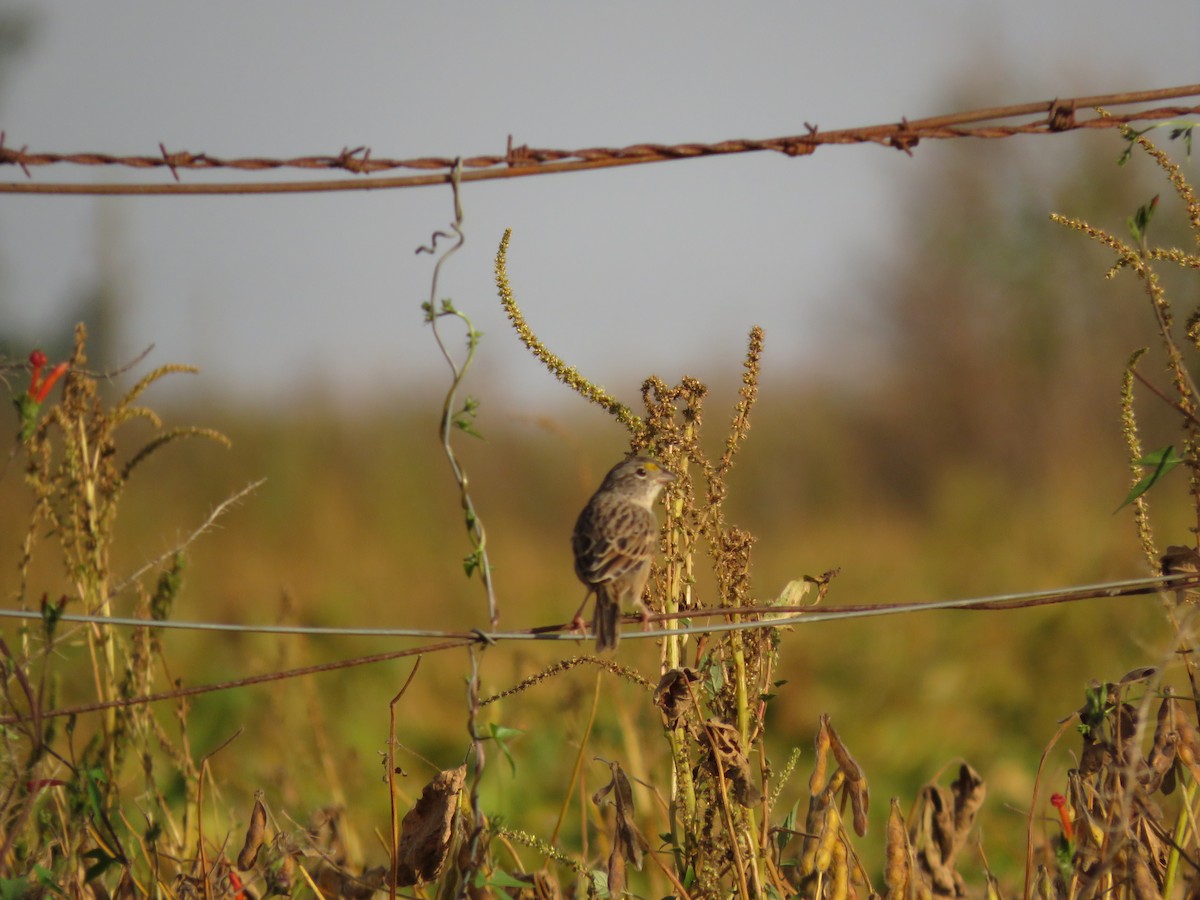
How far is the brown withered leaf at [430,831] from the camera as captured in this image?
2834 millimetres

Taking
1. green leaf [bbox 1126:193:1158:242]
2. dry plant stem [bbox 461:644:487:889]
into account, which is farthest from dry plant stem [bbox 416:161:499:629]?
green leaf [bbox 1126:193:1158:242]

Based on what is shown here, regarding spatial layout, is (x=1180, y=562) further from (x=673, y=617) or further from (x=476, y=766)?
(x=476, y=766)

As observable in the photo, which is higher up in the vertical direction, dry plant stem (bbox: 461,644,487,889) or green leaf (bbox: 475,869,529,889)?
dry plant stem (bbox: 461,644,487,889)

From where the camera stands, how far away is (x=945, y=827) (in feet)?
11.6

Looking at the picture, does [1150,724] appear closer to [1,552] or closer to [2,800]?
[2,800]

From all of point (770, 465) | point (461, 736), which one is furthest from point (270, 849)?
point (770, 465)

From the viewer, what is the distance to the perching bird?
3.39m

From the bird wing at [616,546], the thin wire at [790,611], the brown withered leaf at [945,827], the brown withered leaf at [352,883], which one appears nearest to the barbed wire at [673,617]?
the thin wire at [790,611]

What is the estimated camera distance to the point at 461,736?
8844 millimetres

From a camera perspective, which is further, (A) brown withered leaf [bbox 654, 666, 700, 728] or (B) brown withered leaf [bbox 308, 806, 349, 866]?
(B) brown withered leaf [bbox 308, 806, 349, 866]

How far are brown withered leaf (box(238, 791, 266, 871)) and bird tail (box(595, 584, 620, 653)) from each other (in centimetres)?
97

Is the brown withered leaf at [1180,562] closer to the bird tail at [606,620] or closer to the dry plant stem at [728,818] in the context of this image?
the dry plant stem at [728,818]

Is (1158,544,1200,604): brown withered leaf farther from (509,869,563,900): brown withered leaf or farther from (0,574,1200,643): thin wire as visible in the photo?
(509,869,563,900): brown withered leaf

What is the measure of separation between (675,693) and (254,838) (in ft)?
3.82
